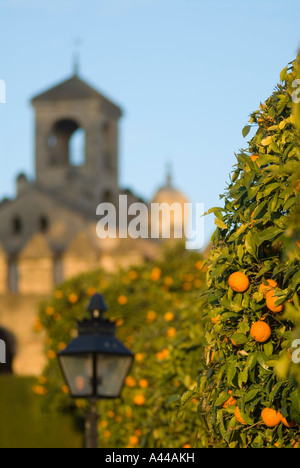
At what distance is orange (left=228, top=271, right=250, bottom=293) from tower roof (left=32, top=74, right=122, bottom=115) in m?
60.0

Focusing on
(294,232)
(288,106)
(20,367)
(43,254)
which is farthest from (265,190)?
(43,254)

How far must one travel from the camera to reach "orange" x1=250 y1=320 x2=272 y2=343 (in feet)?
14.7

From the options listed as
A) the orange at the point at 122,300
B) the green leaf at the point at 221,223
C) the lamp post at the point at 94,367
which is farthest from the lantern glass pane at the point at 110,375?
the orange at the point at 122,300

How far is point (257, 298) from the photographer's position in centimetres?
452

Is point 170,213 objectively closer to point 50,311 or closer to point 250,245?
point 50,311

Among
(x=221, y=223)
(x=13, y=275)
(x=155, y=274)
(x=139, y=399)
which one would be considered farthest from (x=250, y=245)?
(x=13, y=275)

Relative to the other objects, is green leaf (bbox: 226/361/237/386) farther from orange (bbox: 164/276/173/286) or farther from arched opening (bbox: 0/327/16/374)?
arched opening (bbox: 0/327/16/374)

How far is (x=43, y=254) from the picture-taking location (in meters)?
50.1

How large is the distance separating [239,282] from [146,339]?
27.0ft

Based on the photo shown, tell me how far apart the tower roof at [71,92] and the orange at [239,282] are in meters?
60.0

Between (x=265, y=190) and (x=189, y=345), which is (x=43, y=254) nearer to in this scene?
(x=189, y=345)

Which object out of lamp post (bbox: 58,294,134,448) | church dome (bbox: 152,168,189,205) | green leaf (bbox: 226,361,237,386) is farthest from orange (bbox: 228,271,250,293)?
church dome (bbox: 152,168,189,205)

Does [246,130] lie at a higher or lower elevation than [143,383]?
higher

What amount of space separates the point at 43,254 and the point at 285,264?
151ft
